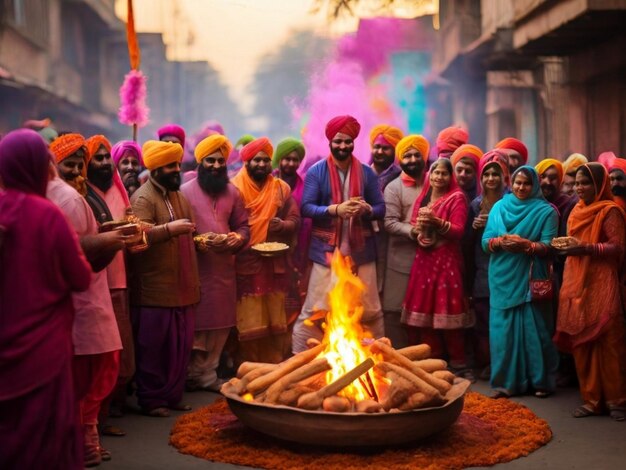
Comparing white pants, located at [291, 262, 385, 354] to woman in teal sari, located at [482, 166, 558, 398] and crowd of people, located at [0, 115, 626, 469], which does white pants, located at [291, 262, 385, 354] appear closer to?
crowd of people, located at [0, 115, 626, 469]

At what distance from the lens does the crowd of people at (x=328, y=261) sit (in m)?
6.85

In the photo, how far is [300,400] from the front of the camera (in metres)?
6.24

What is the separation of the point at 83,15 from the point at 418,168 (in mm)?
27100

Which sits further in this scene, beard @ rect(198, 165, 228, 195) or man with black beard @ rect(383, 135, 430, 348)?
man with black beard @ rect(383, 135, 430, 348)

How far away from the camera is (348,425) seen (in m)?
6.02

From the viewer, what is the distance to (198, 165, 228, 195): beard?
8.26 metres

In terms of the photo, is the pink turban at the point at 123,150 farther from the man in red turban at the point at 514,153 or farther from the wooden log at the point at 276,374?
the man in red turban at the point at 514,153

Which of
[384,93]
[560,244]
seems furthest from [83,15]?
[560,244]

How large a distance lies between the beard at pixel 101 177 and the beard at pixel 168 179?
0.59 m

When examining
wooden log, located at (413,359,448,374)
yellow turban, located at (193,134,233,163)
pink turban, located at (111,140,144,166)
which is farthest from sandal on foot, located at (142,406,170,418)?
pink turban, located at (111,140,144,166)

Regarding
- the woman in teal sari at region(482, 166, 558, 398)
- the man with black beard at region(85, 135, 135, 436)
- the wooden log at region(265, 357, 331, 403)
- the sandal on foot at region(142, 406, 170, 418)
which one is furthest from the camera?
the woman in teal sari at region(482, 166, 558, 398)

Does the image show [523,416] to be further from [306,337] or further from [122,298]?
[122,298]

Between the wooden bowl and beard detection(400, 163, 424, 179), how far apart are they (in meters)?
3.23

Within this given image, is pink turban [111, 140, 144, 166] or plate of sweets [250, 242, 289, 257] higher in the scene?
pink turban [111, 140, 144, 166]
